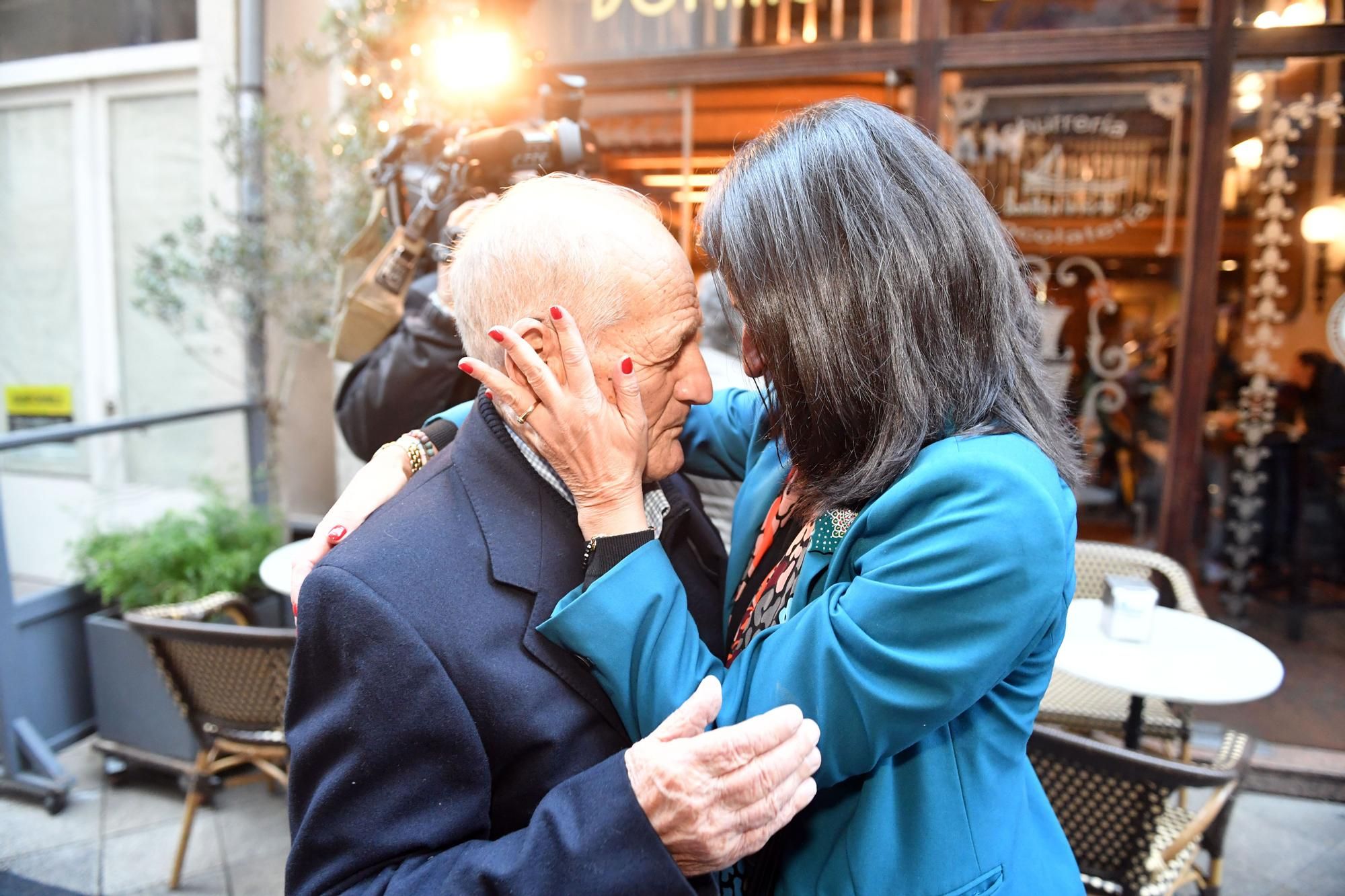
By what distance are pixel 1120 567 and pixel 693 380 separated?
2.76m

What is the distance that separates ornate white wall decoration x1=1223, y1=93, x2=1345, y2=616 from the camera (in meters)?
3.83

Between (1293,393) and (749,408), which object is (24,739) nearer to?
(749,408)

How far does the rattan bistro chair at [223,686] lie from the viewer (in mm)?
2670

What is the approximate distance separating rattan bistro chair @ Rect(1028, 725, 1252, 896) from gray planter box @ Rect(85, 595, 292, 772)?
10.1 ft

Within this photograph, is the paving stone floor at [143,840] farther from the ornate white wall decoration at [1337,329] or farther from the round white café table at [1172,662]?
the ornate white wall decoration at [1337,329]

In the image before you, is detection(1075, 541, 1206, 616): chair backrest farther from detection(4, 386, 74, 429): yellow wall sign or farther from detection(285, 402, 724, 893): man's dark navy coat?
detection(4, 386, 74, 429): yellow wall sign

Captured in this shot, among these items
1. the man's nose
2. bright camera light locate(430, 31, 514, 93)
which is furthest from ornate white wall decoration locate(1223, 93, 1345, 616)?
the man's nose

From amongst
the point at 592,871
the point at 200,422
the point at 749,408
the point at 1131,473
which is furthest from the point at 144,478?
the point at 1131,473

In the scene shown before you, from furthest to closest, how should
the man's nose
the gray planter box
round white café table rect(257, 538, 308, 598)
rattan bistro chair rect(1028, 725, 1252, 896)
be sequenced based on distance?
the gray planter box → round white café table rect(257, 538, 308, 598) → rattan bistro chair rect(1028, 725, 1252, 896) → the man's nose

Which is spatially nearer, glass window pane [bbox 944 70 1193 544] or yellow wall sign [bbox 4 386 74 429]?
glass window pane [bbox 944 70 1193 544]

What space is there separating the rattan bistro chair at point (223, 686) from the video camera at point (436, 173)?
95cm

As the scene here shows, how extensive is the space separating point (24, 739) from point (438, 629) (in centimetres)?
349

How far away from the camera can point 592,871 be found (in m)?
0.92

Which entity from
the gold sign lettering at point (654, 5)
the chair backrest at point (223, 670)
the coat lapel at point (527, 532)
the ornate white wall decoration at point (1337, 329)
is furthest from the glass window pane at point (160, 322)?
the ornate white wall decoration at point (1337, 329)
